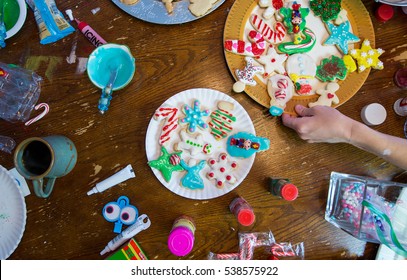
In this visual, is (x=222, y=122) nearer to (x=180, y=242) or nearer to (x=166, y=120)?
(x=166, y=120)

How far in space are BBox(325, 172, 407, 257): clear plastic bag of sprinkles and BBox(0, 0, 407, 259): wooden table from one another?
3cm

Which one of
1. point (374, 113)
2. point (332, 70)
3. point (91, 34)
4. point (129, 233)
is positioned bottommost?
point (129, 233)

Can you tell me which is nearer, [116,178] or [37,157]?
[37,157]

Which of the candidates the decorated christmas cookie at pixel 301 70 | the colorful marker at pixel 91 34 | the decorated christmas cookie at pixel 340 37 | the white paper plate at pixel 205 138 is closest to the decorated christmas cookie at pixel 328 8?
the decorated christmas cookie at pixel 340 37

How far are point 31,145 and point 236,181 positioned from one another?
0.54 meters

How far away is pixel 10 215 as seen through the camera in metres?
0.98

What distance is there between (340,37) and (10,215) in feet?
3.52

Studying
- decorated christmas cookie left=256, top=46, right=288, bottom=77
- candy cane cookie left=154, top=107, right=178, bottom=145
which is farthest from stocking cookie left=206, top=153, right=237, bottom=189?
decorated christmas cookie left=256, top=46, right=288, bottom=77

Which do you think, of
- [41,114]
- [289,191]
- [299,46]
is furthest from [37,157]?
[299,46]

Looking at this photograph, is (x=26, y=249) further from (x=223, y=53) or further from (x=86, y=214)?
(x=223, y=53)

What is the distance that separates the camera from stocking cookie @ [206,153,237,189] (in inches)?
37.3

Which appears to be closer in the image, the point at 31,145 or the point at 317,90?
the point at 31,145

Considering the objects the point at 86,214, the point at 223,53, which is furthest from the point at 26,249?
the point at 223,53

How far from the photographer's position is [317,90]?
3.14 ft
